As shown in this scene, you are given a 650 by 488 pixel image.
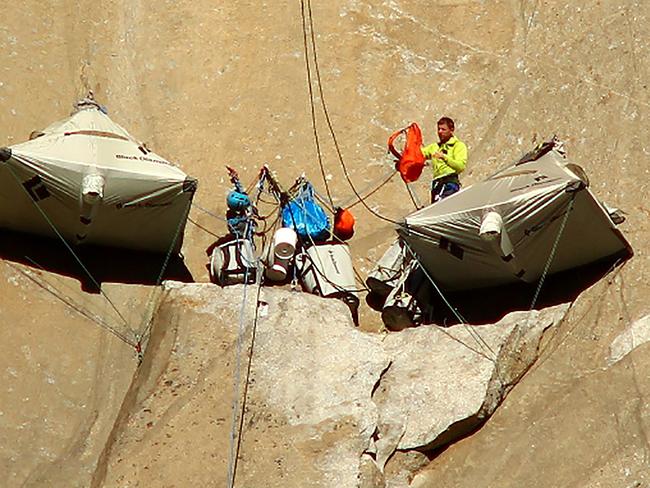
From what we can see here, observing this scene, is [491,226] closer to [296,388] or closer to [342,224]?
[296,388]

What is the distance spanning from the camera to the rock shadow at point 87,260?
18.5 m

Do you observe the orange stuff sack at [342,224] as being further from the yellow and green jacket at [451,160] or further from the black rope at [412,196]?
the yellow and green jacket at [451,160]

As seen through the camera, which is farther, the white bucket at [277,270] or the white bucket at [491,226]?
the white bucket at [277,270]

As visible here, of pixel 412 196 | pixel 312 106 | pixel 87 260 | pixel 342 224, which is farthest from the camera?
pixel 312 106

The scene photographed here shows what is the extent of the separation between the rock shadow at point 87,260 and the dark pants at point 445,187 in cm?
356

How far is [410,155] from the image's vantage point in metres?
19.8

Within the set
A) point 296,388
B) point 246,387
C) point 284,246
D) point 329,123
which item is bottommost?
point 296,388

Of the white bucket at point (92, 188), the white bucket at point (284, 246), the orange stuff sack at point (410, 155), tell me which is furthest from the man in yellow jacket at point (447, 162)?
the white bucket at point (92, 188)

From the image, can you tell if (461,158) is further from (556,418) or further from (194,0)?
(194,0)

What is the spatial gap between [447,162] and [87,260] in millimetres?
4817

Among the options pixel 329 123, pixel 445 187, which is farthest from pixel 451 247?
pixel 329 123

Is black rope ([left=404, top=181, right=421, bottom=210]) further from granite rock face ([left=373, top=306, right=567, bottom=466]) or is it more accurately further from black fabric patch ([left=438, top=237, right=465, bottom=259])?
granite rock face ([left=373, top=306, right=567, bottom=466])

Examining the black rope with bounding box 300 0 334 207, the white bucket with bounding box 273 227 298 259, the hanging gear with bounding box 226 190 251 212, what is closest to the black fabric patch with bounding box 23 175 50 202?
the hanging gear with bounding box 226 190 251 212

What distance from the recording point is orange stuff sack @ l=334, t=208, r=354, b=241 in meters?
19.5
